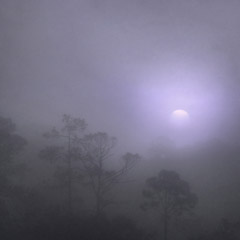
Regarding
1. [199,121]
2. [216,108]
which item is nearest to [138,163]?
[199,121]

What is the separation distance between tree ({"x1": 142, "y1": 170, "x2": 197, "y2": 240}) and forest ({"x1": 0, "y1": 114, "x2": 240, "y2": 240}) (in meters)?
0.06

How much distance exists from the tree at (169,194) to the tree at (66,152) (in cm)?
494

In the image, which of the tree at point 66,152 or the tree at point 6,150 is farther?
the tree at point 66,152

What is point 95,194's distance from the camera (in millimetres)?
18219

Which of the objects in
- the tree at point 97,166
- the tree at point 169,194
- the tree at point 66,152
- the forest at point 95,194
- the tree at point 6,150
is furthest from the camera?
the tree at point 97,166

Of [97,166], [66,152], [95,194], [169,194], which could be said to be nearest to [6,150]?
[66,152]

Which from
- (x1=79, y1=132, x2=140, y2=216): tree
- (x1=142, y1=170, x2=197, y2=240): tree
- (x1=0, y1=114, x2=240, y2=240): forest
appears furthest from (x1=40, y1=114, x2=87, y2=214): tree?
(x1=142, y1=170, x2=197, y2=240): tree

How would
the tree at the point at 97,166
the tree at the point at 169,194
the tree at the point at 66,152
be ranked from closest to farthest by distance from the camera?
1. the tree at the point at 169,194
2. the tree at the point at 66,152
3. the tree at the point at 97,166

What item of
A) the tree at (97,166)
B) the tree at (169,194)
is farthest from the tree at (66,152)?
the tree at (169,194)

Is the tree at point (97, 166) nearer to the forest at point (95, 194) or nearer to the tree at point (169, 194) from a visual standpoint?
the forest at point (95, 194)

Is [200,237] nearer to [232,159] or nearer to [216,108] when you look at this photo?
[232,159]

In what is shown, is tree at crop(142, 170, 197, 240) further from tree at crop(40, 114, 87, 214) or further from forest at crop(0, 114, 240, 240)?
tree at crop(40, 114, 87, 214)

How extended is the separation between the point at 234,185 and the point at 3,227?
17.1 meters

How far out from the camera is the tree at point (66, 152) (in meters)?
17.2
